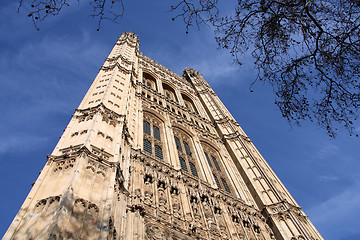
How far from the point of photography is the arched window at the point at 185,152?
16.9 meters

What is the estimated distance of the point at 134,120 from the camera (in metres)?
16.2

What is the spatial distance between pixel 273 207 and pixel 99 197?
10849 mm

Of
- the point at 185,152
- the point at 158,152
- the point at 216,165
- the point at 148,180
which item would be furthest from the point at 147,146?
the point at 216,165

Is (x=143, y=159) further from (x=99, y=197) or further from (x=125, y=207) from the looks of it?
(x=99, y=197)

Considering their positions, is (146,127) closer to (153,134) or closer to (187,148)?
(153,134)

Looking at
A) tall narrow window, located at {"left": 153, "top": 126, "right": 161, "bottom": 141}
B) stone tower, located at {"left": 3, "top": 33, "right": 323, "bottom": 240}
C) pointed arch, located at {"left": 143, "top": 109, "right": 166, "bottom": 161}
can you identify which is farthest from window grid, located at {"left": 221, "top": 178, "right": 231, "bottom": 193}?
tall narrow window, located at {"left": 153, "top": 126, "right": 161, "bottom": 141}

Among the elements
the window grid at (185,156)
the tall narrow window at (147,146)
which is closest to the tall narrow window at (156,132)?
the window grid at (185,156)

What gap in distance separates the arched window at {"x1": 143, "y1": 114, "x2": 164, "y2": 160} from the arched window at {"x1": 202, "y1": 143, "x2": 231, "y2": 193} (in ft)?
11.8

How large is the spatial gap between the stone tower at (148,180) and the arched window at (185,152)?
80 millimetres

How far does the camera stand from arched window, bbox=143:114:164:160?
16006 mm

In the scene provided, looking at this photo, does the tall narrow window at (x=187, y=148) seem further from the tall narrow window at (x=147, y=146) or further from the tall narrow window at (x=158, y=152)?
the tall narrow window at (x=147, y=146)

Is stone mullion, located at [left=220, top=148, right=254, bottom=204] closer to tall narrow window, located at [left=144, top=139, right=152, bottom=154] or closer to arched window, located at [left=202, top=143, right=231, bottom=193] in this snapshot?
arched window, located at [left=202, top=143, right=231, bottom=193]

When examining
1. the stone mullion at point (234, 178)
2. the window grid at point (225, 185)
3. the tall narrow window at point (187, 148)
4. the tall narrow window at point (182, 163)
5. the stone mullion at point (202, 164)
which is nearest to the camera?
the stone mullion at point (202, 164)

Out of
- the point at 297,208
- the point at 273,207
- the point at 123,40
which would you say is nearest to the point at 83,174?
the point at 273,207
